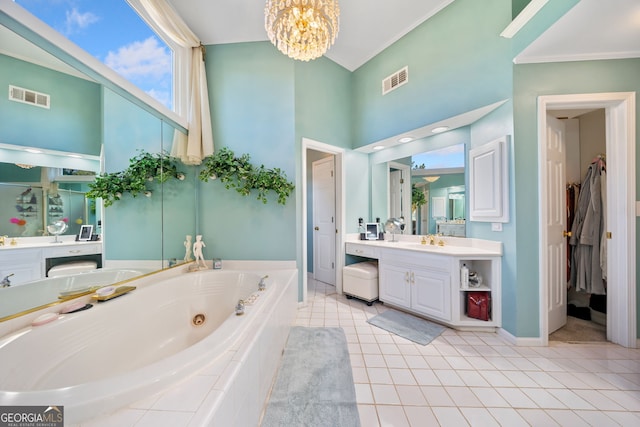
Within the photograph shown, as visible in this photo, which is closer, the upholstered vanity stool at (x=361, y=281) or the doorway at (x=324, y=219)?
the upholstered vanity stool at (x=361, y=281)

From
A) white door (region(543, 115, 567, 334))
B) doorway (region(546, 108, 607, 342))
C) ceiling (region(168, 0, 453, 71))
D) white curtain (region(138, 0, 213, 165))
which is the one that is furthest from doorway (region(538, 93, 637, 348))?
white curtain (region(138, 0, 213, 165))

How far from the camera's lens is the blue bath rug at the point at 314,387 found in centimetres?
114

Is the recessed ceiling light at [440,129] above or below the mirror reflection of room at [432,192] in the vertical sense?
above

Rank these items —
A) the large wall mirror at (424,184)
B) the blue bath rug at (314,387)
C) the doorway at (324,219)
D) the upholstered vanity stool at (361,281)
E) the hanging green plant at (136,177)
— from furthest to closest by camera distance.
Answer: the doorway at (324,219) → the upholstered vanity stool at (361,281) → the large wall mirror at (424,184) → the hanging green plant at (136,177) → the blue bath rug at (314,387)

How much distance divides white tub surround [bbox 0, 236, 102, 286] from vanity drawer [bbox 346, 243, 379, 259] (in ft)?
8.28

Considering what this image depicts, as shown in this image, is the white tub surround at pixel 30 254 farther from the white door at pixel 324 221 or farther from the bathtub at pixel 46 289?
the white door at pixel 324 221

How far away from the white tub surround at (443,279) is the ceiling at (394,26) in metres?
1.61

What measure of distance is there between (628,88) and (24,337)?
4159 millimetres

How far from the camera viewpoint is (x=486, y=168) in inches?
78.1

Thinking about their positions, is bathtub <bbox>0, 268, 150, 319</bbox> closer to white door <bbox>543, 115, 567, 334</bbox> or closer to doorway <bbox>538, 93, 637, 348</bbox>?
doorway <bbox>538, 93, 637, 348</bbox>

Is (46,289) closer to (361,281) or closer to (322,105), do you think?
(361,281)

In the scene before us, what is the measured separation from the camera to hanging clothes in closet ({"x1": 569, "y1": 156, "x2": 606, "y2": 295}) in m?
2.03

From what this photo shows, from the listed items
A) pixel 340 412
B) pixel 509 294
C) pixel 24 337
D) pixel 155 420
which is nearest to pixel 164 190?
pixel 24 337

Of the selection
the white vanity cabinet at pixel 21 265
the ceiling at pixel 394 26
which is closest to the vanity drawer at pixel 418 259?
the ceiling at pixel 394 26
